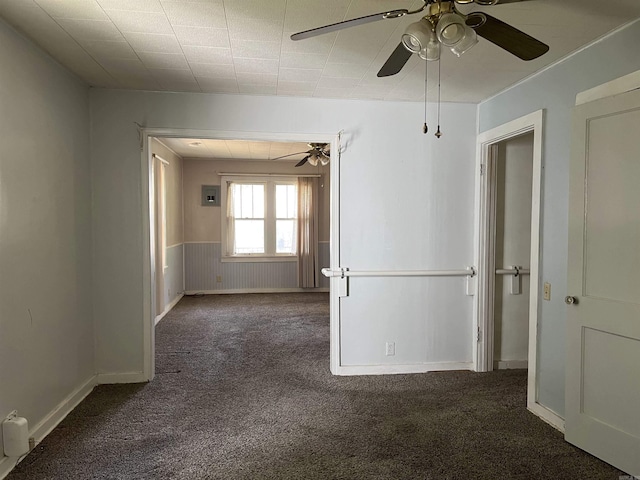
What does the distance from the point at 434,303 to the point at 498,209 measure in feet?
3.43

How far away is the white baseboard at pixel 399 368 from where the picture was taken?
12.0 ft

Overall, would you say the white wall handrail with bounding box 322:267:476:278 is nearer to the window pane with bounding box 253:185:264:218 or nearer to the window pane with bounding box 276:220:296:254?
the window pane with bounding box 276:220:296:254

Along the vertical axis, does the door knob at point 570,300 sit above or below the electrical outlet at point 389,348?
above

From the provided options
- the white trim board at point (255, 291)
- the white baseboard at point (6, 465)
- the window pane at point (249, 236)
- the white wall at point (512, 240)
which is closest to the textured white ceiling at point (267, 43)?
the white wall at point (512, 240)

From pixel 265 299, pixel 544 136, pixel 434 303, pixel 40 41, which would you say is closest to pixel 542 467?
pixel 434 303

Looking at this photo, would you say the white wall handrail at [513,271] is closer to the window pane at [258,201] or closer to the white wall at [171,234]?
the white wall at [171,234]

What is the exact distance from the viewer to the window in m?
7.65

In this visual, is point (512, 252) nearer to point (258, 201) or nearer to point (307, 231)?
point (307, 231)

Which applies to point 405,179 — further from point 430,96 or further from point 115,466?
point 115,466

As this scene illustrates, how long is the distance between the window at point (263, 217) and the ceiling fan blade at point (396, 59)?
18.7 feet

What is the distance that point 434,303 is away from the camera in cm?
375

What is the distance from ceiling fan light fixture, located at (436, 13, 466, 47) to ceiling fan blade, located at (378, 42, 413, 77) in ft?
0.84

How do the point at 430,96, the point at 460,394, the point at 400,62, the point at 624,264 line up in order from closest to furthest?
the point at 400,62 → the point at 624,264 → the point at 460,394 → the point at 430,96

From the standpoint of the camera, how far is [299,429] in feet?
8.71
